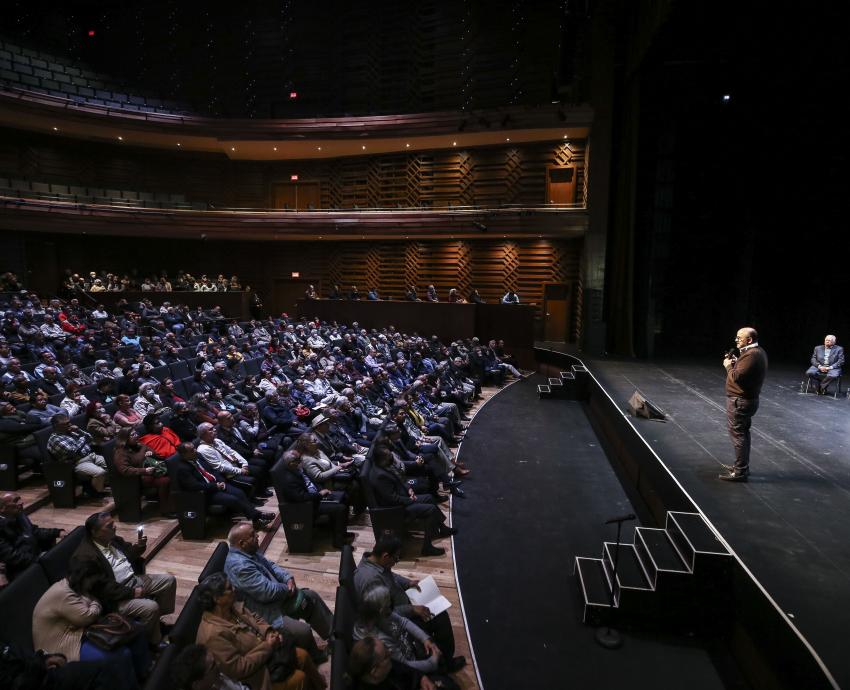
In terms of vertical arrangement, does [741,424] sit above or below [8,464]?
above

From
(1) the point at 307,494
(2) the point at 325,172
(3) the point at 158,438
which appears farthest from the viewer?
(2) the point at 325,172

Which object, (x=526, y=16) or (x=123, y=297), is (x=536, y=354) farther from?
(x=123, y=297)

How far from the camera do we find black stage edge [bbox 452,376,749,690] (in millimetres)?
3029

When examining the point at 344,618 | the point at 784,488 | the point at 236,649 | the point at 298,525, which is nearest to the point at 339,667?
the point at 344,618

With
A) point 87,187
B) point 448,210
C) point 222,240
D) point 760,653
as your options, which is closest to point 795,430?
point 760,653

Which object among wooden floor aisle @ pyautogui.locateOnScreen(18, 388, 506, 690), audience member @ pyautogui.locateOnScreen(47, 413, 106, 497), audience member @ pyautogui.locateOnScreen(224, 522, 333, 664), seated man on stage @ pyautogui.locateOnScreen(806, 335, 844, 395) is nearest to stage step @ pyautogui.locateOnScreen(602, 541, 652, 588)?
wooden floor aisle @ pyautogui.locateOnScreen(18, 388, 506, 690)

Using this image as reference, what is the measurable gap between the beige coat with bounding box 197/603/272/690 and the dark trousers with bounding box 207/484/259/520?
77.9 inches

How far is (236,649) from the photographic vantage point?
2385 millimetres

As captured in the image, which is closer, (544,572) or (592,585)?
(592,585)

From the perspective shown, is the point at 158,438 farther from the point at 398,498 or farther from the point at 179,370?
the point at 179,370

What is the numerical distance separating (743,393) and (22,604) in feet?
16.7

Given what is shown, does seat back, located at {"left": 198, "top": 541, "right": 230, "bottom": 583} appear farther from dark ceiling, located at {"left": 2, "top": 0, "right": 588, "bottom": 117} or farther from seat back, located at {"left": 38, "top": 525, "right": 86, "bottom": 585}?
dark ceiling, located at {"left": 2, "top": 0, "right": 588, "bottom": 117}

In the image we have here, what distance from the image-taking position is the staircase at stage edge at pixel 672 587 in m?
3.29

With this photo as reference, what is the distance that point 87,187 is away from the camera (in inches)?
666
